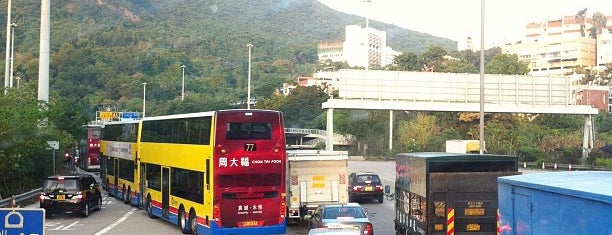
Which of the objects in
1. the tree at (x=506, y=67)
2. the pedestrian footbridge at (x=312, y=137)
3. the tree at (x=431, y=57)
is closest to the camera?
the tree at (x=506, y=67)

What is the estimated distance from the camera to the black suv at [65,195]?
1041 inches

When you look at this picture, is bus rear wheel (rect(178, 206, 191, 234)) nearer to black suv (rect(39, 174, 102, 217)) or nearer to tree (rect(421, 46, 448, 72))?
black suv (rect(39, 174, 102, 217))

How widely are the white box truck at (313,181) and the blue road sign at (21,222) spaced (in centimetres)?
1833

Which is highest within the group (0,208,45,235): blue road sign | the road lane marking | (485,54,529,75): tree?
(485,54,529,75): tree

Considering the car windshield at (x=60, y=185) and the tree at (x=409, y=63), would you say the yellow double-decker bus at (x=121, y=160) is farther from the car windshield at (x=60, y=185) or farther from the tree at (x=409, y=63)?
the tree at (x=409, y=63)

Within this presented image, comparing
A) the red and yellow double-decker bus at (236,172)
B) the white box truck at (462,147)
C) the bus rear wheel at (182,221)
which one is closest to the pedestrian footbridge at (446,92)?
the white box truck at (462,147)

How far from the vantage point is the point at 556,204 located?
8367 mm

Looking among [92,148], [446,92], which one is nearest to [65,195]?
[446,92]

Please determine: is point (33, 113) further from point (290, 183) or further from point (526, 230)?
point (526, 230)

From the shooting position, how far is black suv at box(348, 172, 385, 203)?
3344 centimetres

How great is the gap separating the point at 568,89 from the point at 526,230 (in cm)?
4428

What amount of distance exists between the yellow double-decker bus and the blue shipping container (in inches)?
890

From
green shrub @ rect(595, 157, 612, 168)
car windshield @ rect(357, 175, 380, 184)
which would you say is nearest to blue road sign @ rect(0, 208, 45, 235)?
car windshield @ rect(357, 175, 380, 184)

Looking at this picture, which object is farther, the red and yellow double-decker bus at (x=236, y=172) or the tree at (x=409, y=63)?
the tree at (x=409, y=63)
